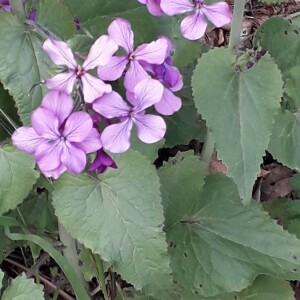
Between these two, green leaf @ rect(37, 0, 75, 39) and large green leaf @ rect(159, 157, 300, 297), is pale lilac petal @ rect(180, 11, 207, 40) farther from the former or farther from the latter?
large green leaf @ rect(159, 157, 300, 297)

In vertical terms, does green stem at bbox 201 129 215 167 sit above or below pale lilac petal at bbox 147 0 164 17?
below

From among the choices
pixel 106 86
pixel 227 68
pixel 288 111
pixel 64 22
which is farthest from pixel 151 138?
pixel 288 111

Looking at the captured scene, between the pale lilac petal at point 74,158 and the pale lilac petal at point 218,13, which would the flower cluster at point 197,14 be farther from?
the pale lilac petal at point 74,158

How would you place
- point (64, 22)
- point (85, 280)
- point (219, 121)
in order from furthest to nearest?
point (85, 280), point (64, 22), point (219, 121)

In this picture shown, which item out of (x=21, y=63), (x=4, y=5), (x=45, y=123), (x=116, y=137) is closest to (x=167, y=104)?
(x=116, y=137)

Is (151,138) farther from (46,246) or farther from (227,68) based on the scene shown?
(46,246)

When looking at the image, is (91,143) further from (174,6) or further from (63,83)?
(174,6)

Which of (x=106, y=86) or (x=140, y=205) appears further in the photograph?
(x=140, y=205)

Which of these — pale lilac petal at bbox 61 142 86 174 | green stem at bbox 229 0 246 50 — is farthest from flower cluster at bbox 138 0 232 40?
pale lilac petal at bbox 61 142 86 174
